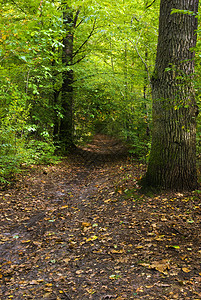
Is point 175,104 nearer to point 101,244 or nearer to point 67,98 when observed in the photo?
point 101,244

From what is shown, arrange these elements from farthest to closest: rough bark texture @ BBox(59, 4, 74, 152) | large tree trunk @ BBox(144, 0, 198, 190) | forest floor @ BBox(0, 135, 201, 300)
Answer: rough bark texture @ BBox(59, 4, 74, 152) < large tree trunk @ BBox(144, 0, 198, 190) < forest floor @ BBox(0, 135, 201, 300)

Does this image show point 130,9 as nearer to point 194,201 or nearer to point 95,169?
point 95,169

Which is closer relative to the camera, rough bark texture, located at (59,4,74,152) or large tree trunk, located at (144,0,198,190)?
large tree trunk, located at (144,0,198,190)

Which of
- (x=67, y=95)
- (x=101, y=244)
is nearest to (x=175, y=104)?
(x=101, y=244)

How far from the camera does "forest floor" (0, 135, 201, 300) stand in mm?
2730

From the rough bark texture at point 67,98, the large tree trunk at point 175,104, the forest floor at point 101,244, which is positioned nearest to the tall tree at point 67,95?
the rough bark texture at point 67,98

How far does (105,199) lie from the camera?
5.75m

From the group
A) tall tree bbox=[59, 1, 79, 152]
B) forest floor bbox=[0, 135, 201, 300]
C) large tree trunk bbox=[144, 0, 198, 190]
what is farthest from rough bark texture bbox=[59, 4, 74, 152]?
large tree trunk bbox=[144, 0, 198, 190]

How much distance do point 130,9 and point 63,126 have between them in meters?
6.06

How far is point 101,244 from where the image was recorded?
12.5 feet

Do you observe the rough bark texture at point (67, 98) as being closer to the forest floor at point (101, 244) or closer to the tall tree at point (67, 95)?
the tall tree at point (67, 95)

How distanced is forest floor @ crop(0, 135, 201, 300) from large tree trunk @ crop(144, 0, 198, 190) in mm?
477

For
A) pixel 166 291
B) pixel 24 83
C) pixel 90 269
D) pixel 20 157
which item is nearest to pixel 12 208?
pixel 20 157

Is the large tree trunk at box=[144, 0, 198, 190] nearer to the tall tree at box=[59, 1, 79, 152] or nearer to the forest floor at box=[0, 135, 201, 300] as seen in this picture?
the forest floor at box=[0, 135, 201, 300]
